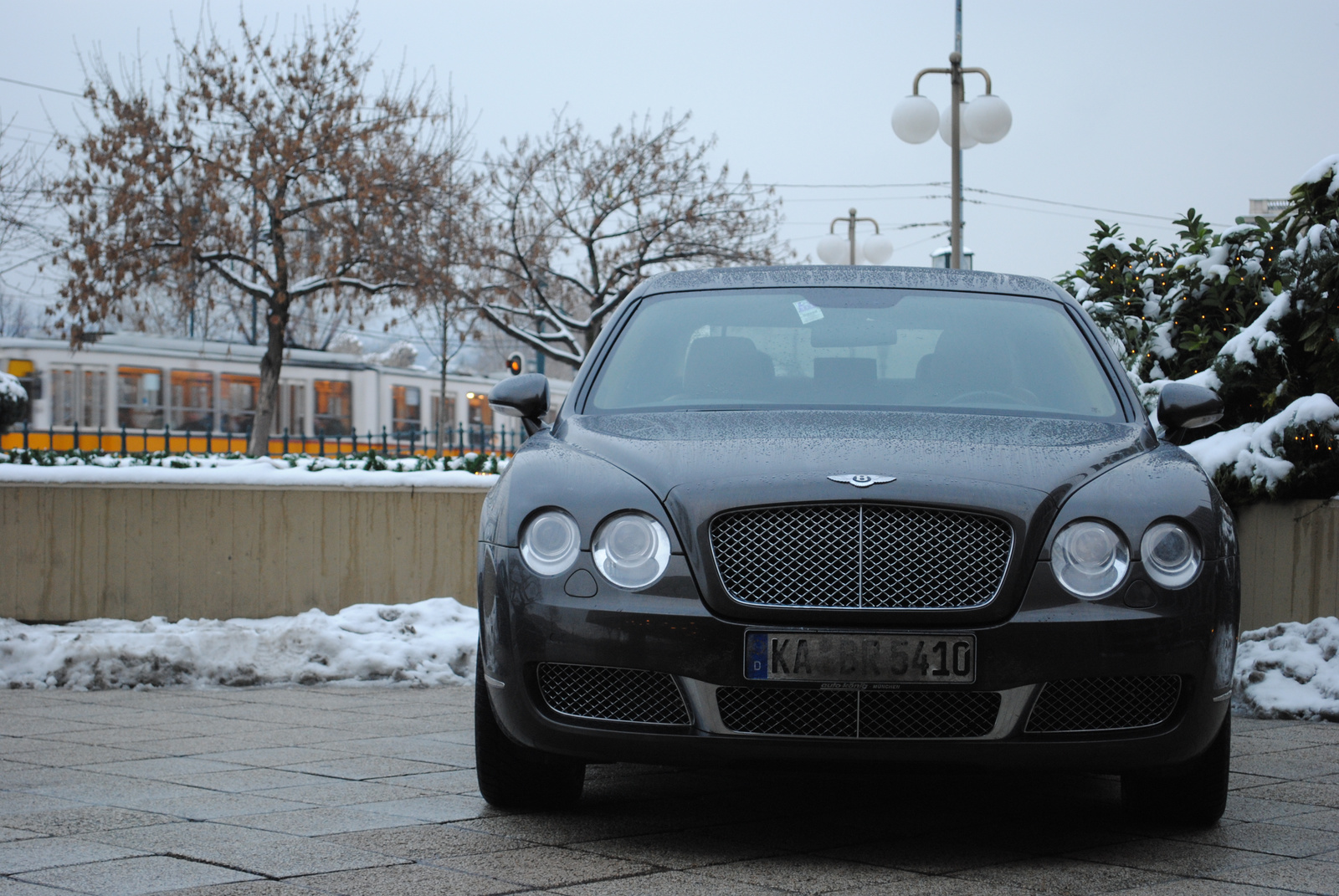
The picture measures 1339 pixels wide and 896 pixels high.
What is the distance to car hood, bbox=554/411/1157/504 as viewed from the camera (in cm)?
363

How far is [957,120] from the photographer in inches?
594

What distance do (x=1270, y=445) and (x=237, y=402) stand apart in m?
26.1

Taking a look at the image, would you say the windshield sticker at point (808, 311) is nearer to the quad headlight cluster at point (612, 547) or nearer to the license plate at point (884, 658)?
the quad headlight cluster at point (612, 547)

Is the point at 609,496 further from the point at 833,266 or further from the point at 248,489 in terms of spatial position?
the point at 248,489

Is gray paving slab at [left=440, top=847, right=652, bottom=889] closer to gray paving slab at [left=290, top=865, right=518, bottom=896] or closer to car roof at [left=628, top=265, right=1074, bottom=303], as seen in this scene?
gray paving slab at [left=290, top=865, right=518, bottom=896]

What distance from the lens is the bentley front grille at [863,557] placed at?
11.5 feet

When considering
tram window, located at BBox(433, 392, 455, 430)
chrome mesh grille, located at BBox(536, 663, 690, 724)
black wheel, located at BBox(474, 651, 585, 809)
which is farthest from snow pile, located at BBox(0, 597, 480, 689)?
tram window, located at BBox(433, 392, 455, 430)

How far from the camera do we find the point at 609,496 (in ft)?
12.1

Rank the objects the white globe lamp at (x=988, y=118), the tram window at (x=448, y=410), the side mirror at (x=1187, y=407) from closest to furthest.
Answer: the side mirror at (x=1187, y=407), the white globe lamp at (x=988, y=118), the tram window at (x=448, y=410)

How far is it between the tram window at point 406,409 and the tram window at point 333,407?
4.46 ft

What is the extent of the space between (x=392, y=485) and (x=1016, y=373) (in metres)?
4.76

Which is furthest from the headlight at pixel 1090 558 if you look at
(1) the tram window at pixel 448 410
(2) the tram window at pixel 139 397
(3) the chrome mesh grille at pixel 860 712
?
(1) the tram window at pixel 448 410

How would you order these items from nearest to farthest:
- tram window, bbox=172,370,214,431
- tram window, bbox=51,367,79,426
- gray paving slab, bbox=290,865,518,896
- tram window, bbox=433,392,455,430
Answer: gray paving slab, bbox=290,865,518,896 < tram window, bbox=51,367,79,426 < tram window, bbox=172,370,214,431 < tram window, bbox=433,392,455,430

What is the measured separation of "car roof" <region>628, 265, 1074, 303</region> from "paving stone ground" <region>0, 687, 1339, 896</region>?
1649mm
